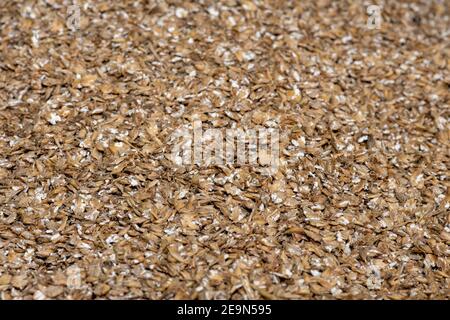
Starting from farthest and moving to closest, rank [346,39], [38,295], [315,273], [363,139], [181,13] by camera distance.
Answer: [346,39] < [181,13] < [363,139] < [315,273] < [38,295]

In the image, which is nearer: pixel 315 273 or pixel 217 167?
pixel 315 273

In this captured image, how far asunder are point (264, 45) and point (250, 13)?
36 cm

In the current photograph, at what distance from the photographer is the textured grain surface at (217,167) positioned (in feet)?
9.32

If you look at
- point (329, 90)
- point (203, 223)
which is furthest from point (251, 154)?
point (329, 90)

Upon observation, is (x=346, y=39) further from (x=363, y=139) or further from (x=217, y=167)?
(x=217, y=167)

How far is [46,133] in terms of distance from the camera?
330 centimetres

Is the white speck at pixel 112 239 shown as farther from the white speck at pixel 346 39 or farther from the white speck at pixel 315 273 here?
the white speck at pixel 346 39

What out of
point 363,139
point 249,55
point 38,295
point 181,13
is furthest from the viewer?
point 181,13

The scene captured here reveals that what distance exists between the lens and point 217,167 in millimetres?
3162

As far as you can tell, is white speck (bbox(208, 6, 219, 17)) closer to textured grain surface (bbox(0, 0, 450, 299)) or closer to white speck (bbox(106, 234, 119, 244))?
textured grain surface (bbox(0, 0, 450, 299))

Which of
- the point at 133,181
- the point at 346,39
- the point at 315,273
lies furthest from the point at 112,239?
the point at 346,39

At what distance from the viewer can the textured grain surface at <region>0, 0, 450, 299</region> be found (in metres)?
2.84

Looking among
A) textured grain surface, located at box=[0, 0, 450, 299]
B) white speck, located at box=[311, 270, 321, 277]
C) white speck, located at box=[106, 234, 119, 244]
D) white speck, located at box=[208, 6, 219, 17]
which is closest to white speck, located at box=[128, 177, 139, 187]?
textured grain surface, located at box=[0, 0, 450, 299]

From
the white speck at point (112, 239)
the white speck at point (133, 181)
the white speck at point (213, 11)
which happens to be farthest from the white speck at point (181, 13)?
the white speck at point (112, 239)
